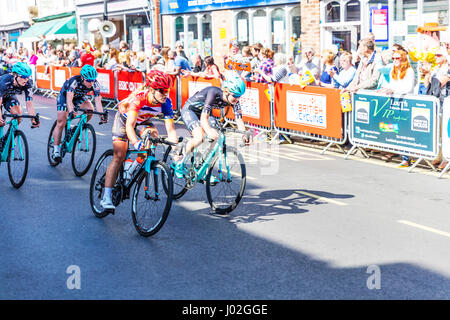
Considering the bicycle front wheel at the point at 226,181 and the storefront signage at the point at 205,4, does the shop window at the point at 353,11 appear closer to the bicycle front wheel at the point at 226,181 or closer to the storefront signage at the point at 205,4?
the storefront signage at the point at 205,4

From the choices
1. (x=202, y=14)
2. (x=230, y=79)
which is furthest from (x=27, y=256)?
(x=202, y=14)

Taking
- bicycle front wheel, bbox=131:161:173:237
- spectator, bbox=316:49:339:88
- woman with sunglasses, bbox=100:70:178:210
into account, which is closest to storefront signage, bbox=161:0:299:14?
spectator, bbox=316:49:339:88

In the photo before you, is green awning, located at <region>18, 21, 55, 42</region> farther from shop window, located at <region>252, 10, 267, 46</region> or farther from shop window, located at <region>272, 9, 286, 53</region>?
shop window, located at <region>272, 9, 286, 53</region>

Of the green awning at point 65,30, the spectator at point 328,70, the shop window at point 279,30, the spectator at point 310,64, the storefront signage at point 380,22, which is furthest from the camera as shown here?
the green awning at point 65,30

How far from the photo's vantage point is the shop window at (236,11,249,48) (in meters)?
25.8

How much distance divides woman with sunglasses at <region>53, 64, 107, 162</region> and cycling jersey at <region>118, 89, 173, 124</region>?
2617 mm

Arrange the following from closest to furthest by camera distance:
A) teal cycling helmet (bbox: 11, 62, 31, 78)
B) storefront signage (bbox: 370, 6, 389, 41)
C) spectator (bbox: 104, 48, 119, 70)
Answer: teal cycling helmet (bbox: 11, 62, 31, 78), storefront signage (bbox: 370, 6, 389, 41), spectator (bbox: 104, 48, 119, 70)

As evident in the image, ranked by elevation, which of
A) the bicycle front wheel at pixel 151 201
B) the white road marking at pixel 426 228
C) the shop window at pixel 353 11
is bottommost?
the white road marking at pixel 426 228

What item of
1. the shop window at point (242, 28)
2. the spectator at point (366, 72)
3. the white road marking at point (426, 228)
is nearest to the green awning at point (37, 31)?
the shop window at point (242, 28)

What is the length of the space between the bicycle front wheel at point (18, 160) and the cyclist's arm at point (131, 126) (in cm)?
296

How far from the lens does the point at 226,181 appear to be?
334 inches

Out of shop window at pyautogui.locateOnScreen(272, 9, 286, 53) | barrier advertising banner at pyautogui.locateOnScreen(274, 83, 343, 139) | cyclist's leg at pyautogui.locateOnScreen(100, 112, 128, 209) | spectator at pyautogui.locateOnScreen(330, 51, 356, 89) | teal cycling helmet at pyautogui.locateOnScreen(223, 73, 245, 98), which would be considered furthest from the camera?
shop window at pyautogui.locateOnScreen(272, 9, 286, 53)

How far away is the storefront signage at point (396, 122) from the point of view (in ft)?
36.4

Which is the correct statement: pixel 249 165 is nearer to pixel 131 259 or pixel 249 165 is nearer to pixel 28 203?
pixel 28 203
